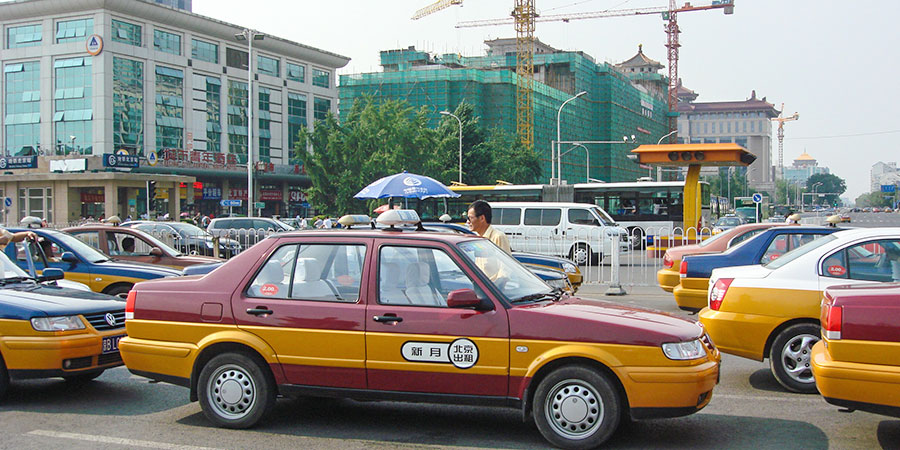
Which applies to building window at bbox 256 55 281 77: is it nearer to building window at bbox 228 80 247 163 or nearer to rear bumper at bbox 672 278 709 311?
building window at bbox 228 80 247 163

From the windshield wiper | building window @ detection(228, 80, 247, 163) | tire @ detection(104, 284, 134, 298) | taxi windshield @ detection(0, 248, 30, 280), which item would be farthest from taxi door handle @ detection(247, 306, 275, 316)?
building window @ detection(228, 80, 247, 163)

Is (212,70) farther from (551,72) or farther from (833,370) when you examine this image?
(833,370)

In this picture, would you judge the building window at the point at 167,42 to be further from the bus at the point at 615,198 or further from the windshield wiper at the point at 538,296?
the windshield wiper at the point at 538,296

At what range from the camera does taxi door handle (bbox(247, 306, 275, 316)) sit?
19.9 feet

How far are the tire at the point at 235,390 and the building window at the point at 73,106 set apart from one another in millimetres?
52371

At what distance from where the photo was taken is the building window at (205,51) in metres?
60.5

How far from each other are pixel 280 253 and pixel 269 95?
6356 centimetres

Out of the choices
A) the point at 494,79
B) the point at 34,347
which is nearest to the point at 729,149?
the point at 34,347

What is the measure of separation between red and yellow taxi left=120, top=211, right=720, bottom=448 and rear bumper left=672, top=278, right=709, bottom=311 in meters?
5.22

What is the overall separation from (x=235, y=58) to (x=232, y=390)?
62.2 meters

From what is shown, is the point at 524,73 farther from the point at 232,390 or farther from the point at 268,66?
the point at 232,390

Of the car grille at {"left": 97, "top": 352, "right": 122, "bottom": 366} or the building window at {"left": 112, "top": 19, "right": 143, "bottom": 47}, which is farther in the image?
the building window at {"left": 112, "top": 19, "right": 143, "bottom": 47}

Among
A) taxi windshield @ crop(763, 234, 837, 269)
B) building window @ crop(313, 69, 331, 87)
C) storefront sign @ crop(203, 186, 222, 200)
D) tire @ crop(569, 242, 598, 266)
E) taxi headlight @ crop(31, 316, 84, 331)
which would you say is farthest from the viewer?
building window @ crop(313, 69, 331, 87)

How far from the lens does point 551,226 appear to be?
25.2 metres
